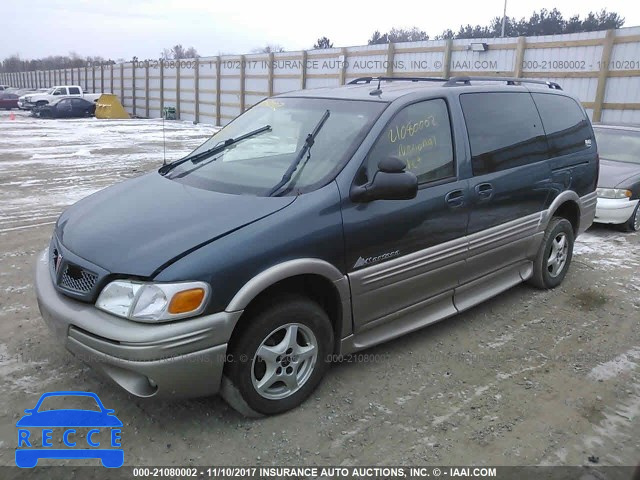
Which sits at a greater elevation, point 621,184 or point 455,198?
point 455,198

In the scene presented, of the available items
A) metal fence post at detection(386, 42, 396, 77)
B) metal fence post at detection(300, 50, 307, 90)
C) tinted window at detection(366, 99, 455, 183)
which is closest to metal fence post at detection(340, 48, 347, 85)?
metal fence post at detection(300, 50, 307, 90)

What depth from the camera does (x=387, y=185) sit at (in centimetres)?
326

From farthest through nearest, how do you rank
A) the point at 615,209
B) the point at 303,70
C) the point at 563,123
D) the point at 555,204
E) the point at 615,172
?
1. the point at 303,70
2. the point at 615,172
3. the point at 615,209
4. the point at 563,123
5. the point at 555,204

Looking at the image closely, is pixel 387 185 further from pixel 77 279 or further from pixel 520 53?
pixel 520 53

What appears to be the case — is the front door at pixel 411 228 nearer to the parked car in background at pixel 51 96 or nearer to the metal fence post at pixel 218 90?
the metal fence post at pixel 218 90

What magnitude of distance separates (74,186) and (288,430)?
9012 millimetres

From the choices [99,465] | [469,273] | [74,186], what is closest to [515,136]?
[469,273]

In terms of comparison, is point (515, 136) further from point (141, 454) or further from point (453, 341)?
point (141, 454)

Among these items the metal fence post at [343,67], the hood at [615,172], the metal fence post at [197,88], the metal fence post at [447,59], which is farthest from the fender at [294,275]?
the metal fence post at [197,88]

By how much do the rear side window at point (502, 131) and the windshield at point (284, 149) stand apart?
0.94 metres

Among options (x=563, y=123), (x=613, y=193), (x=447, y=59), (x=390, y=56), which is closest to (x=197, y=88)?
(x=390, y=56)

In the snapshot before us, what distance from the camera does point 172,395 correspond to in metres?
2.79

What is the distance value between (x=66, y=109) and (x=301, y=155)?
35.0 meters

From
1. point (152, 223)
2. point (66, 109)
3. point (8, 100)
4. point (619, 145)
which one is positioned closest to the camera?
point (152, 223)
